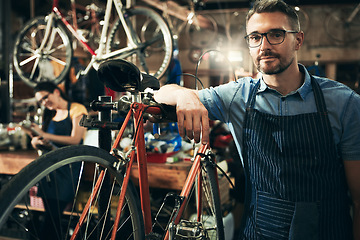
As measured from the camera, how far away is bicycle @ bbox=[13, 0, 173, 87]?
9.83ft

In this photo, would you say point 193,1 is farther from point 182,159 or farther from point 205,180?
point 205,180

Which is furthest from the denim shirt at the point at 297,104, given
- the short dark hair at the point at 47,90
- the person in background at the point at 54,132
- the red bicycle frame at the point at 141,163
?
the short dark hair at the point at 47,90

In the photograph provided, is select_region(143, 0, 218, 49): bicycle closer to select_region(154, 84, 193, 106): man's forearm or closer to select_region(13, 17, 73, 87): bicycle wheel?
select_region(13, 17, 73, 87): bicycle wheel

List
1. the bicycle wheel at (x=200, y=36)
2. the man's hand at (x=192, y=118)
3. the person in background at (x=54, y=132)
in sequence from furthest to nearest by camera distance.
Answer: the bicycle wheel at (x=200, y=36) < the person in background at (x=54, y=132) < the man's hand at (x=192, y=118)

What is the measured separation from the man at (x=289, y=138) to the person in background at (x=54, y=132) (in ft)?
5.49

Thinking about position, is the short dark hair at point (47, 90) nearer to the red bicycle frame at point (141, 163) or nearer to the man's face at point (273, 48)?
the red bicycle frame at point (141, 163)

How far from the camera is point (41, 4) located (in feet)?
21.6

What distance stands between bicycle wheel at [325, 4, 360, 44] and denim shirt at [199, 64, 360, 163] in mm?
7746

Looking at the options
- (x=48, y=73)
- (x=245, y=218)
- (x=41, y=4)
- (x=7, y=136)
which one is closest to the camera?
(x=245, y=218)

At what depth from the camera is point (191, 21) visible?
3816 mm

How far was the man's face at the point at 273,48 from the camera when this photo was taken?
1.44 metres

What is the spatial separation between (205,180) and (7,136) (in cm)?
246

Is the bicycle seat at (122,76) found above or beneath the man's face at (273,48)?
beneath

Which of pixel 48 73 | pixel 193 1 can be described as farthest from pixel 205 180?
pixel 193 1
